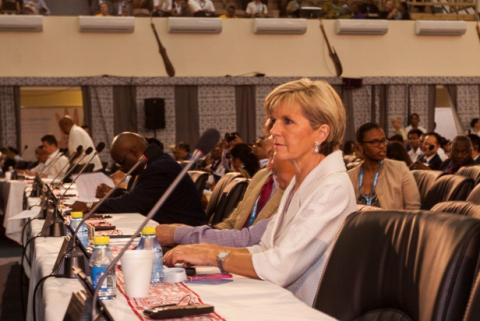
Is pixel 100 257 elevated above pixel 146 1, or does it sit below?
below

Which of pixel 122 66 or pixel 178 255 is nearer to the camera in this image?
pixel 178 255

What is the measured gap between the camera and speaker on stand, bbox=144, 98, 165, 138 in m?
15.5

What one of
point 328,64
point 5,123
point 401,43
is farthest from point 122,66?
point 401,43

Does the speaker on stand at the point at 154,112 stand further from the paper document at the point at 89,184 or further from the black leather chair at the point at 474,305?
the black leather chair at the point at 474,305

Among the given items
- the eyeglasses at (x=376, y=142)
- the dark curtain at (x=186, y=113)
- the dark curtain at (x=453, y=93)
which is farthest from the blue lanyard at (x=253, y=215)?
the dark curtain at (x=453, y=93)

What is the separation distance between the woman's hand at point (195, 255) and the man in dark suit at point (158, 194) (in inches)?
99.1

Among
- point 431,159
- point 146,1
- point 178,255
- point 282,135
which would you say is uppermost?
point 146,1

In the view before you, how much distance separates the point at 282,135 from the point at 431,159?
786 cm

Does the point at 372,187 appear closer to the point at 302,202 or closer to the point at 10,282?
the point at 302,202

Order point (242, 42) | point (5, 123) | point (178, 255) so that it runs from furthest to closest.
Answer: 1. point (242, 42)
2. point (5, 123)
3. point (178, 255)

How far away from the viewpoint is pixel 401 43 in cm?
1708

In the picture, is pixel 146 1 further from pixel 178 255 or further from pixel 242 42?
pixel 178 255

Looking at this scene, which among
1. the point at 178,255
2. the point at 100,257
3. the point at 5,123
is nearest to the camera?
the point at 100,257

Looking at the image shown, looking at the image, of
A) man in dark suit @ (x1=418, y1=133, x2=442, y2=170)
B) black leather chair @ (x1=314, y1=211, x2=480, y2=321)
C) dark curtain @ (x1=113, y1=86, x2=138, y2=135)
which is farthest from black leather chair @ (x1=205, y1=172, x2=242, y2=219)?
dark curtain @ (x1=113, y1=86, x2=138, y2=135)
